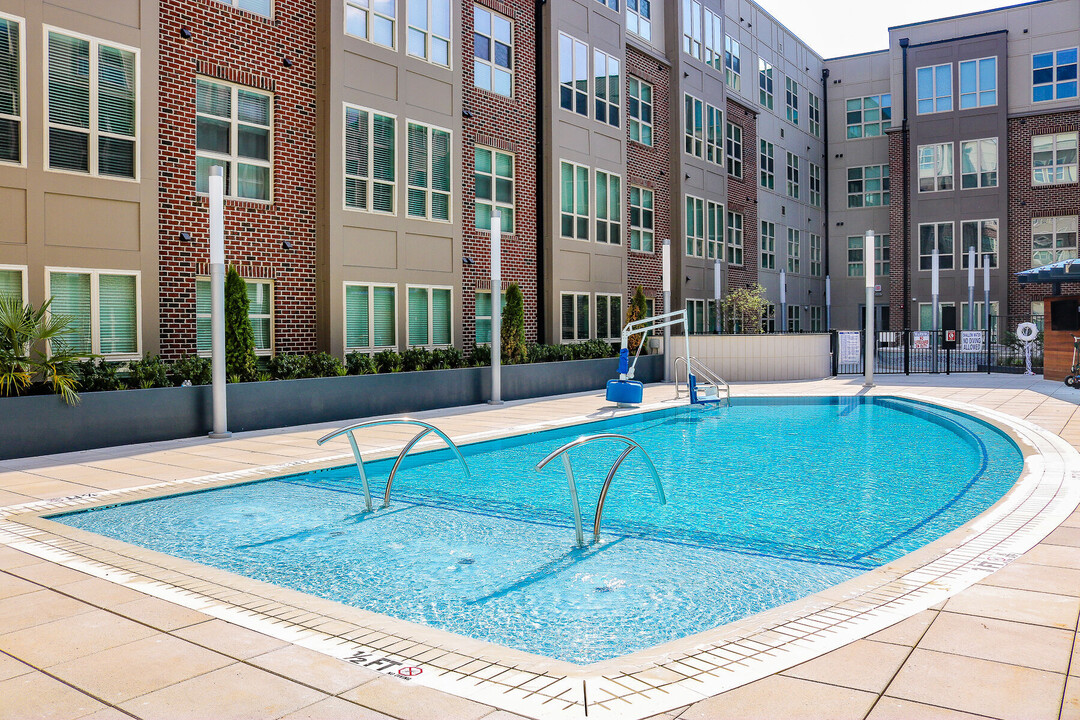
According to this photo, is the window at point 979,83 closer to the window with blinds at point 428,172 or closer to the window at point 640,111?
the window at point 640,111

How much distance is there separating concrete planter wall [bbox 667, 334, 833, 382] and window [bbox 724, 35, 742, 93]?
12.5m

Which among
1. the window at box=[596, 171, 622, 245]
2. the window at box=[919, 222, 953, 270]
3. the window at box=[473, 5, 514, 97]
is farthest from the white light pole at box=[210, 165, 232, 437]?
the window at box=[919, 222, 953, 270]

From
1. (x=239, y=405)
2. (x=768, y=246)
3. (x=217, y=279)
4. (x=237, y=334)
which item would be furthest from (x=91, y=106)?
(x=768, y=246)

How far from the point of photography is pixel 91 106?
1242cm

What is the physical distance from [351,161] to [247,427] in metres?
5.96

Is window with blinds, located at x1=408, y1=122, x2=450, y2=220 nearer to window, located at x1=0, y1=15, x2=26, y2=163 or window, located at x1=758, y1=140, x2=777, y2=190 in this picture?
window, located at x1=0, y1=15, x2=26, y2=163

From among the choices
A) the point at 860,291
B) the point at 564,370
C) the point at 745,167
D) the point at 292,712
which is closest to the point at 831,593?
the point at 292,712

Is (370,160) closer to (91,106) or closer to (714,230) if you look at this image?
(91,106)

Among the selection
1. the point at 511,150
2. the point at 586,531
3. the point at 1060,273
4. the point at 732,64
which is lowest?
the point at 586,531

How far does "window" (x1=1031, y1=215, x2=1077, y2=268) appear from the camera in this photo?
34.1m

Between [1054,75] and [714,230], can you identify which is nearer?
[714,230]

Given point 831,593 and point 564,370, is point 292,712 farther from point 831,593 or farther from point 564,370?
point 564,370

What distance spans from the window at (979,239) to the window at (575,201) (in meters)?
21.3

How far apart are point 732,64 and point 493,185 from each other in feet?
53.4
